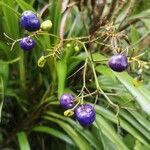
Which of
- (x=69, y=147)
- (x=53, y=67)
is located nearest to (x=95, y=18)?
(x=53, y=67)

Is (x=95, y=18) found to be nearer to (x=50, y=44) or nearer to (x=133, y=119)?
(x=50, y=44)

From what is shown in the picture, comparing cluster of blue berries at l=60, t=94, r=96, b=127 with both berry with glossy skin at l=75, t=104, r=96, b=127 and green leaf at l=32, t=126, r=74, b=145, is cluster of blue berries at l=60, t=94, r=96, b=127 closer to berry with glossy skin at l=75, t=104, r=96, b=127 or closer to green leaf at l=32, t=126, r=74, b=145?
berry with glossy skin at l=75, t=104, r=96, b=127

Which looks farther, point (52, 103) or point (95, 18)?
point (95, 18)

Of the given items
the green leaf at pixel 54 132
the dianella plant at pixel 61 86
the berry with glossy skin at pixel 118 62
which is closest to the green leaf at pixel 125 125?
→ the dianella plant at pixel 61 86

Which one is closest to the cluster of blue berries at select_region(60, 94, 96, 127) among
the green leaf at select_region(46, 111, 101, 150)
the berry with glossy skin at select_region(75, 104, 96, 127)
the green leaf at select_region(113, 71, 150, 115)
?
the berry with glossy skin at select_region(75, 104, 96, 127)

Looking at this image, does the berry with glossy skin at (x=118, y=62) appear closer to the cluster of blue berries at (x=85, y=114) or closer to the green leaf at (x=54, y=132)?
the cluster of blue berries at (x=85, y=114)

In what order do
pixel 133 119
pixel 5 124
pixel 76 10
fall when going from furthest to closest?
pixel 76 10, pixel 5 124, pixel 133 119

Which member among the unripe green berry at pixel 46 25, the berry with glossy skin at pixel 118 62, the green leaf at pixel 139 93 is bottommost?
the green leaf at pixel 139 93
